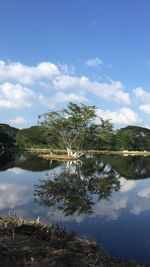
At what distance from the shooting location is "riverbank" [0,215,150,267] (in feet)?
23.1

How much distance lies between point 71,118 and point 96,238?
2115 inches

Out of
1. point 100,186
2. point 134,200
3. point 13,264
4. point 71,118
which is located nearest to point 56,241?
point 13,264

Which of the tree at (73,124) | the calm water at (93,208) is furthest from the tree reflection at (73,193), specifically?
the tree at (73,124)

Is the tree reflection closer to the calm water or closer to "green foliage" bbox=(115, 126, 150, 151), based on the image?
the calm water

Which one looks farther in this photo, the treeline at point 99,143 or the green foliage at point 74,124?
the treeline at point 99,143

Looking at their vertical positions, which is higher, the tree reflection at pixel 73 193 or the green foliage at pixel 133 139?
the green foliage at pixel 133 139

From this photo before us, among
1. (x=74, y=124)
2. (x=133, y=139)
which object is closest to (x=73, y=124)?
(x=74, y=124)

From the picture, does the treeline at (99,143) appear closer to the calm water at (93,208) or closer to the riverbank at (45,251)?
the calm water at (93,208)

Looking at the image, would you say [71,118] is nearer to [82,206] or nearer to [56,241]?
[82,206]

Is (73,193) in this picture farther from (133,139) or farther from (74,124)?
(133,139)

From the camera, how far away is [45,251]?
772 centimetres

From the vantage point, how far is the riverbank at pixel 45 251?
7.04 m

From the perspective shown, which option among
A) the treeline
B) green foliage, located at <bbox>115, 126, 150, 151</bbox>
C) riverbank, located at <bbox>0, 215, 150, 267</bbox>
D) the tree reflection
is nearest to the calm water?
the tree reflection

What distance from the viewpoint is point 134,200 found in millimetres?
23859
